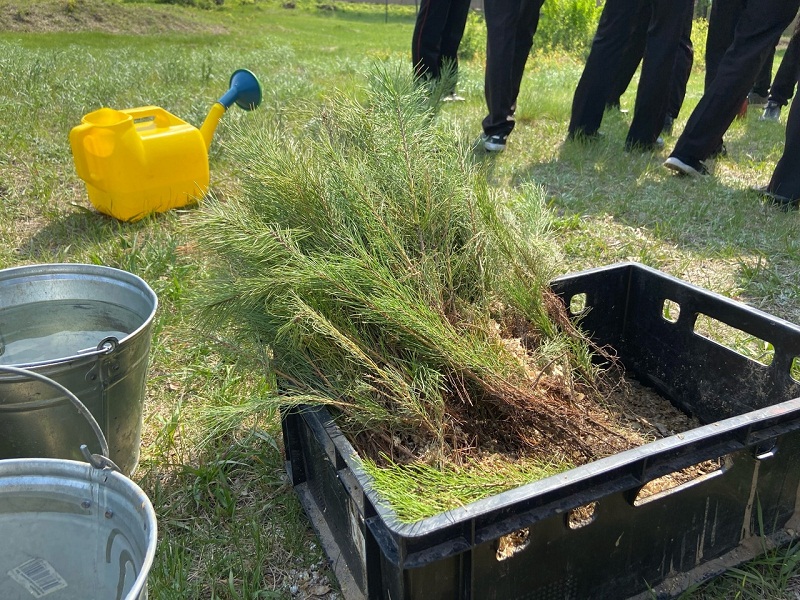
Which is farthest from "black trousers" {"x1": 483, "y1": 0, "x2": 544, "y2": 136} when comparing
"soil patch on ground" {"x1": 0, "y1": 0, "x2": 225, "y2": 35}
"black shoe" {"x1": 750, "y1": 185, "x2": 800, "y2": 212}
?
"soil patch on ground" {"x1": 0, "y1": 0, "x2": 225, "y2": 35}

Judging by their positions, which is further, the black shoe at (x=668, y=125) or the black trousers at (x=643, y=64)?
the black shoe at (x=668, y=125)

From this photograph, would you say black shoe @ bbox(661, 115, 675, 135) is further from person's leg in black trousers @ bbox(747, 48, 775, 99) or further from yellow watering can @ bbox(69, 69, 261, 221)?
yellow watering can @ bbox(69, 69, 261, 221)

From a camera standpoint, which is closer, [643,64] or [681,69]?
[643,64]

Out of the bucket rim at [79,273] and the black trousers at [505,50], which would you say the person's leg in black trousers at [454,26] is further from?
the bucket rim at [79,273]

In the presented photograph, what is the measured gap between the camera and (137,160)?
312 centimetres

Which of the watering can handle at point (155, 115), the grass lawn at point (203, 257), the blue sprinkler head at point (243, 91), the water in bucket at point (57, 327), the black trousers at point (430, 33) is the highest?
the black trousers at point (430, 33)

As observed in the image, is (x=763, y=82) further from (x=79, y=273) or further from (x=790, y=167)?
(x=79, y=273)

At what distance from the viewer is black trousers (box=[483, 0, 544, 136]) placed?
161 inches

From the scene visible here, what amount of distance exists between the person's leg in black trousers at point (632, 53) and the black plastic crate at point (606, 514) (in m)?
3.52

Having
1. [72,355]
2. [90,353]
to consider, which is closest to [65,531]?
[90,353]

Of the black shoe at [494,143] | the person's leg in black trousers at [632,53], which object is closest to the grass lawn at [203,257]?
the black shoe at [494,143]

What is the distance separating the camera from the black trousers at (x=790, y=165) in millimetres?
3371

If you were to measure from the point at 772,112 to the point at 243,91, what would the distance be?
5.15m

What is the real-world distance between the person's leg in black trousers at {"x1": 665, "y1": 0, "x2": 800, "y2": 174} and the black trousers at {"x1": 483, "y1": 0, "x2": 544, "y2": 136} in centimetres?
115
